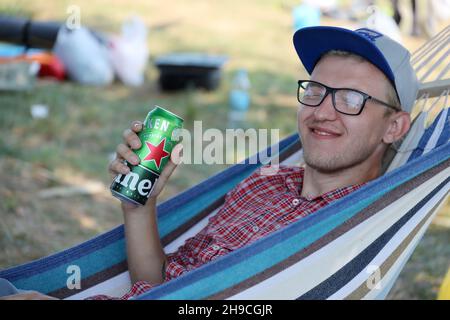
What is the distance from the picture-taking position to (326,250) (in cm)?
182

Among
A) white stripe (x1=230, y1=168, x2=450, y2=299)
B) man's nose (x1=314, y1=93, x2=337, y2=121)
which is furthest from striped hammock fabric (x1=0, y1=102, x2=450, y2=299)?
man's nose (x1=314, y1=93, x2=337, y2=121)

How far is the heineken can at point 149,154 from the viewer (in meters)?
1.99

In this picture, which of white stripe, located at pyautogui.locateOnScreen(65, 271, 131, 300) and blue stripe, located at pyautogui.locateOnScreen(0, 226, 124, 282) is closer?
blue stripe, located at pyautogui.locateOnScreen(0, 226, 124, 282)

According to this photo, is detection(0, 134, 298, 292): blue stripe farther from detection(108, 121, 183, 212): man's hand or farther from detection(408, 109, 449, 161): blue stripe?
detection(408, 109, 449, 161): blue stripe

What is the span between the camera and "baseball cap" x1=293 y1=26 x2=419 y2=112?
2.15 metres

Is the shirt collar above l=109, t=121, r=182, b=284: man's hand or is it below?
above

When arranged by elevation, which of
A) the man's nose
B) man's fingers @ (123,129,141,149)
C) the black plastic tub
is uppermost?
the man's nose

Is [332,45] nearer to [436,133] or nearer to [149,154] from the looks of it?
[436,133]

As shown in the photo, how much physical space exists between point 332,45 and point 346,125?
0.30m

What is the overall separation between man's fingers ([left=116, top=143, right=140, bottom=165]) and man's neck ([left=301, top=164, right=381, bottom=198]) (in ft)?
2.08

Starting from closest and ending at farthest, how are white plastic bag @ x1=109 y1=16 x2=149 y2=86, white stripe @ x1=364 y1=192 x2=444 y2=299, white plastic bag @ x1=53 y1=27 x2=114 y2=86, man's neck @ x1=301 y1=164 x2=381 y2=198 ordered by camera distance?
white stripe @ x1=364 y1=192 x2=444 y2=299
man's neck @ x1=301 y1=164 x2=381 y2=198
white plastic bag @ x1=53 y1=27 x2=114 y2=86
white plastic bag @ x1=109 y1=16 x2=149 y2=86

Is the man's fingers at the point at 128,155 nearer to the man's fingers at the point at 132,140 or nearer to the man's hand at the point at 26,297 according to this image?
the man's fingers at the point at 132,140
